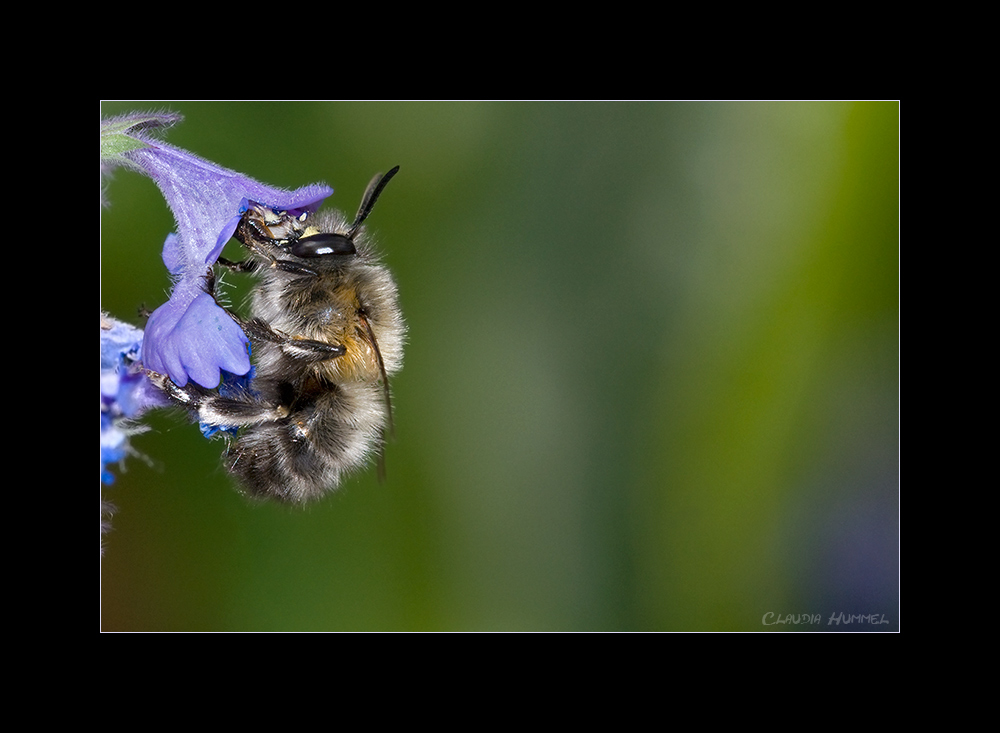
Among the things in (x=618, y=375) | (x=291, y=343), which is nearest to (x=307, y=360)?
(x=291, y=343)

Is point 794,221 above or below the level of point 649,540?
above

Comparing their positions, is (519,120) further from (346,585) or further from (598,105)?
(346,585)

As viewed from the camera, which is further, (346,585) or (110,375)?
(346,585)

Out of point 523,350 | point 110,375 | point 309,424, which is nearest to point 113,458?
point 110,375

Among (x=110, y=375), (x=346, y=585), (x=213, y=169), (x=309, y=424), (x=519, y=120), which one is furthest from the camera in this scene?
(x=519, y=120)

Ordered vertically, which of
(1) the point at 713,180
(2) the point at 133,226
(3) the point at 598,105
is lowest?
(2) the point at 133,226

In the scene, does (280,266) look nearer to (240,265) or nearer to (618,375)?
(240,265)

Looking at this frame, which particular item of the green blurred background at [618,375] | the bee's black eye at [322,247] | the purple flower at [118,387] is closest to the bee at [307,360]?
the bee's black eye at [322,247]

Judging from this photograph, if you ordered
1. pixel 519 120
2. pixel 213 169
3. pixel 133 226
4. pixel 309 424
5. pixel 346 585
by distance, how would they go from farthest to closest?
pixel 519 120, pixel 346 585, pixel 133 226, pixel 309 424, pixel 213 169
